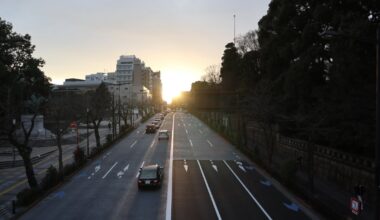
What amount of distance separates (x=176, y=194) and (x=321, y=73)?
15.0 meters

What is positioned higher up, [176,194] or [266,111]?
[266,111]

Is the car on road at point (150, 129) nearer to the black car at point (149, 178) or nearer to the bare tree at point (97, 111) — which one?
the bare tree at point (97, 111)

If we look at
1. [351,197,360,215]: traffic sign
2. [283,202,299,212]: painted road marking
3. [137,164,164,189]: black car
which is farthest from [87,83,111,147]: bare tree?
[351,197,360,215]: traffic sign

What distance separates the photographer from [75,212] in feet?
72.1

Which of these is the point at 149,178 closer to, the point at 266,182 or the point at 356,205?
the point at 266,182

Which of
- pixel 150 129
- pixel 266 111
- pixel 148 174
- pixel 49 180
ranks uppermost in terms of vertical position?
pixel 266 111

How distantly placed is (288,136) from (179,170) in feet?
44.9

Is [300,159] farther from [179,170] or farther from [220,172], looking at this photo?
[179,170]

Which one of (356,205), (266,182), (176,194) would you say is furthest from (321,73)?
(356,205)

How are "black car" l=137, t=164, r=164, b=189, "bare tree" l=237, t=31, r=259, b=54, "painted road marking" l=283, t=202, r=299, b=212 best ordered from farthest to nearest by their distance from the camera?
1. "bare tree" l=237, t=31, r=259, b=54
2. "black car" l=137, t=164, r=164, b=189
3. "painted road marking" l=283, t=202, r=299, b=212

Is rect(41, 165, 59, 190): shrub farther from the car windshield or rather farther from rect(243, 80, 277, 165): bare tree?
rect(243, 80, 277, 165): bare tree

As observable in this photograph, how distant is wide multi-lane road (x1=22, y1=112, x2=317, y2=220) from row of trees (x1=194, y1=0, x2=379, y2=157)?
17.8 feet

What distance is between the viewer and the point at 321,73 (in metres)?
32.7

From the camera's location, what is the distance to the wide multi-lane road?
21.6 meters
